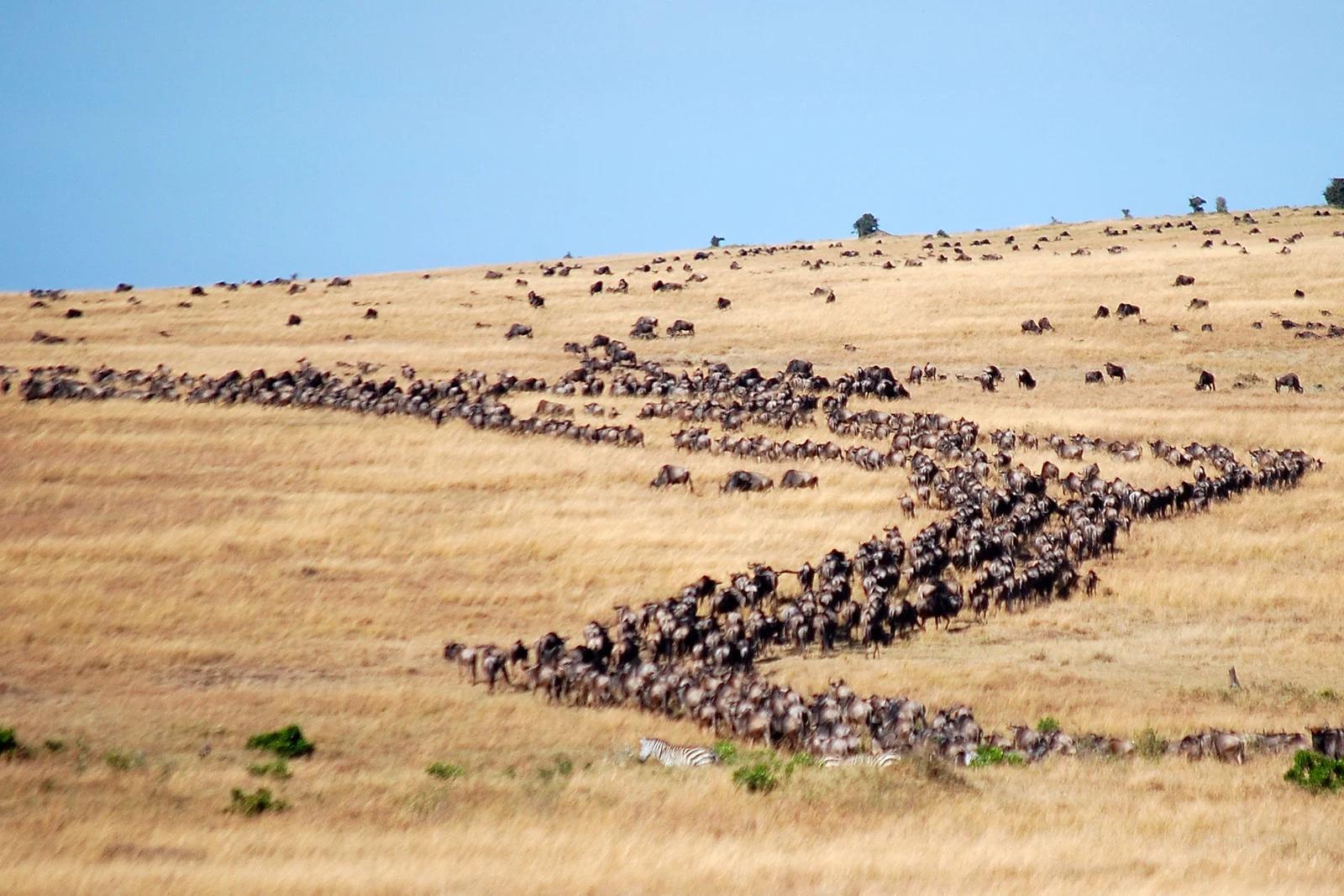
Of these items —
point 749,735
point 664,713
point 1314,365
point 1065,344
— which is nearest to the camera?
point 749,735

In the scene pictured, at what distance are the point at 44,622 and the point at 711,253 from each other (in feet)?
217

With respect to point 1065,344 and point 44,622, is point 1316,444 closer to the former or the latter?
point 1065,344

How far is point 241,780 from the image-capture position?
13711 mm

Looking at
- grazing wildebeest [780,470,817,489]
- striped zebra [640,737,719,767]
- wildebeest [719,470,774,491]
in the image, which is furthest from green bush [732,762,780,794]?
grazing wildebeest [780,470,817,489]

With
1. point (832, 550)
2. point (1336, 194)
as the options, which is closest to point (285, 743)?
point (832, 550)

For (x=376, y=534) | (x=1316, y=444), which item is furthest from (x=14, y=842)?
(x=1316, y=444)

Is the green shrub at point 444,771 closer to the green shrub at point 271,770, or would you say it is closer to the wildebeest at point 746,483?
the green shrub at point 271,770

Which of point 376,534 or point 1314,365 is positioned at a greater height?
point 1314,365

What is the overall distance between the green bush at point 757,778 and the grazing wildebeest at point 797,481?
16.9m

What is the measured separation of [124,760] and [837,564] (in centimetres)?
1276

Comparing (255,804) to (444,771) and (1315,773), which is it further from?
(1315,773)

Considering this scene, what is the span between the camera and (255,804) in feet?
41.0

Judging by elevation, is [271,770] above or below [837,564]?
below

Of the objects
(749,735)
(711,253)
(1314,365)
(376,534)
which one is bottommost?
(749,735)
